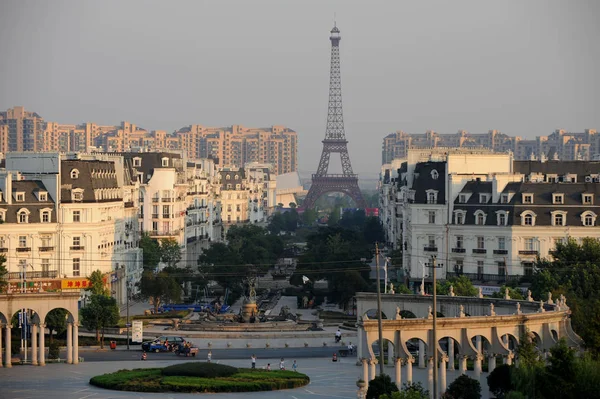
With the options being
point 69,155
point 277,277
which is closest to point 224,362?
point 69,155

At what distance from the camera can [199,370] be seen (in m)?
67.8

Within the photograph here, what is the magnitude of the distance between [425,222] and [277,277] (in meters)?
37.2

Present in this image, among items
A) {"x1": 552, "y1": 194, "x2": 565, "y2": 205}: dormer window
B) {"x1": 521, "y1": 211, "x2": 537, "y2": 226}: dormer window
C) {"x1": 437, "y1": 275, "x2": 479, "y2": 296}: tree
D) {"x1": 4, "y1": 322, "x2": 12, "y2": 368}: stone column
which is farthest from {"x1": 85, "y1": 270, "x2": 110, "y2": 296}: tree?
{"x1": 552, "y1": 194, "x2": 565, "y2": 205}: dormer window

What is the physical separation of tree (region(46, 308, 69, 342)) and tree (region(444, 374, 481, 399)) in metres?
32.7

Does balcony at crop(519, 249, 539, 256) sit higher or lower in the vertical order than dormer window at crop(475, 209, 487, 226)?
lower

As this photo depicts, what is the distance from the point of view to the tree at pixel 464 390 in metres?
56.8

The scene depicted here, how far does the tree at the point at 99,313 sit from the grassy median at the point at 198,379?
1553 cm

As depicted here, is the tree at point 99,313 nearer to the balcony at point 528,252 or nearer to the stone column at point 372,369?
the stone column at point 372,369

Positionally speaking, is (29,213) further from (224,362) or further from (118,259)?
(224,362)

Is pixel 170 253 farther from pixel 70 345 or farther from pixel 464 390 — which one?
pixel 464 390

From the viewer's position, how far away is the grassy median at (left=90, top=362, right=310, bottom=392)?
65.4 m

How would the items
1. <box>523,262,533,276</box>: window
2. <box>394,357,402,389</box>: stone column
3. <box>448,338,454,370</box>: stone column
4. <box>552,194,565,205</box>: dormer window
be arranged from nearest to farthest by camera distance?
<box>394,357,402,389</box>: stone column < <box>448,338,454,370</box>: stone column < <box>523,262,533,276</box>: window < <box>552,194,565,205</box>: dormer window

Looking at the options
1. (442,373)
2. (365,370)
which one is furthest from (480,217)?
(365,370)

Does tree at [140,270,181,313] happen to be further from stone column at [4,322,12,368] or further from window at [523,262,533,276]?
stone column at [4,322,12,368]
